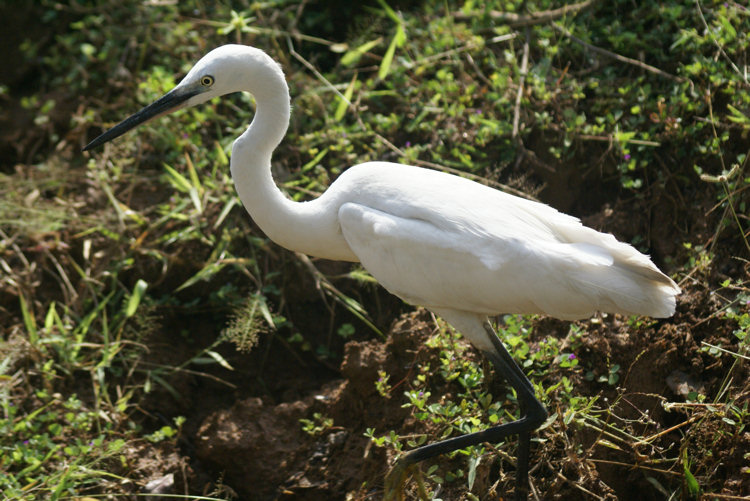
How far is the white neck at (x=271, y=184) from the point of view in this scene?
277cm

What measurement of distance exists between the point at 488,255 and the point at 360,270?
1150 mm

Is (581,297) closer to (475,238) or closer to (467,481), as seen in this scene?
(475,238)

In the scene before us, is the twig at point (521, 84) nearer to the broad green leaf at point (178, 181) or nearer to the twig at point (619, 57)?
the twig at point (619, 57)

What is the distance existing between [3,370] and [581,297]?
2349mm

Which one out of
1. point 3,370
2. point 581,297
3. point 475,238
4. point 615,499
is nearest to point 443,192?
point 475,238

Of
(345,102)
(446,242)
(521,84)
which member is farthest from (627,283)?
(345,102)

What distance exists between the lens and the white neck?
277cm

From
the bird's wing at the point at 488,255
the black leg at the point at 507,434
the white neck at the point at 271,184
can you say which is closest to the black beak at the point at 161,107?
the white neck at the point at 271,184

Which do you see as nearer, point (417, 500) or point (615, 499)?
point (615, 499)

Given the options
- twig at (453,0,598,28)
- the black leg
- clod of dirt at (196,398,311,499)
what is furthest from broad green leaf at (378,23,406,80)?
the black leg

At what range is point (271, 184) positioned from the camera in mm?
2809

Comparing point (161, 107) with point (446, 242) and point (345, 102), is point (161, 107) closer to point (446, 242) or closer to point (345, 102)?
point (446, 242)

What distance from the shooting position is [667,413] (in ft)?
9.55

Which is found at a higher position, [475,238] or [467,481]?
[475,238]
